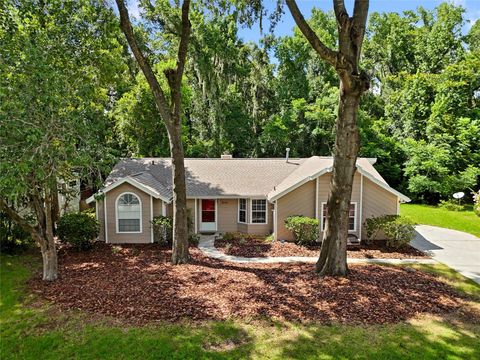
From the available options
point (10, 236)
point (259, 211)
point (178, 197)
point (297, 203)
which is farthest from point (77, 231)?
point (297, 203)

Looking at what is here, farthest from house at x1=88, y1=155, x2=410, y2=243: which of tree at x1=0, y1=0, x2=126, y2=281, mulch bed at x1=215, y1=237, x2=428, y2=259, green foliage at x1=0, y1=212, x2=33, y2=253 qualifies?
tree at x1=0, y1=0, x2=126, y2=281

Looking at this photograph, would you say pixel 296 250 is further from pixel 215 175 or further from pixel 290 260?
pixel 215 175

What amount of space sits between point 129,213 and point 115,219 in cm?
68

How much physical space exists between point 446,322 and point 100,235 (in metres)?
13.5

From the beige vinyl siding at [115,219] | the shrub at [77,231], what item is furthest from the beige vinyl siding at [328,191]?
the shrub at [77,231]

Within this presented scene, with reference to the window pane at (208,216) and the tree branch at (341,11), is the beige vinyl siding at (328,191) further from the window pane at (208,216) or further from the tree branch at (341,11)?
the tree branch at (341,11)

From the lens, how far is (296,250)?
1348 centimetres

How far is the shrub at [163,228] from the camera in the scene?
1431cm

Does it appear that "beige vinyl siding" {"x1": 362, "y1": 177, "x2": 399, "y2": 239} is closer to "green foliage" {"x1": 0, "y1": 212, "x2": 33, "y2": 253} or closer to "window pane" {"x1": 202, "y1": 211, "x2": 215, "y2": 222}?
"window pane" {"x1": 202, "y1": 211, "x2": 215, "y2": 222}

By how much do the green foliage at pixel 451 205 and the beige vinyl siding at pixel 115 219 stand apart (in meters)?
19.7

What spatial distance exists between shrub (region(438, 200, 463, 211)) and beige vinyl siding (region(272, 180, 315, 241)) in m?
13.1

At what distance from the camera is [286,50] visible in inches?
1187

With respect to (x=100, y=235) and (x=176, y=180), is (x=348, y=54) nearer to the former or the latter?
(x=176, y=180)

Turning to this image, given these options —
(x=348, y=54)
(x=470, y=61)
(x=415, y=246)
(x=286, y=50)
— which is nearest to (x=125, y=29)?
(x=348, y=54)
